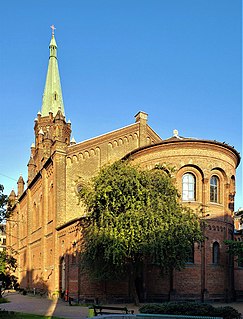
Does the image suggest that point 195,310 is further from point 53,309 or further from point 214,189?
point 214,189

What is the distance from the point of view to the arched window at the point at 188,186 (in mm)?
28781

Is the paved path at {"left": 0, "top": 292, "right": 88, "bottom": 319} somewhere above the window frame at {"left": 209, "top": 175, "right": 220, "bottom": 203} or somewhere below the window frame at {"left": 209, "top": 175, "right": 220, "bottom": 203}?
below

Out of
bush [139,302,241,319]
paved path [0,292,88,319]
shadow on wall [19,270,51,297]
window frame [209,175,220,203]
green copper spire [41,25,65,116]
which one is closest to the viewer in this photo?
bush [139,302,241,319]

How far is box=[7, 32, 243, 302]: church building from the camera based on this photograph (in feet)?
90.5

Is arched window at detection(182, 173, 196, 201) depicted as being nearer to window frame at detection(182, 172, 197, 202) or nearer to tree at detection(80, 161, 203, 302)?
window frame at detection(182, 172, 197, 202)

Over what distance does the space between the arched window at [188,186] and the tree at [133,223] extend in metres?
4.22

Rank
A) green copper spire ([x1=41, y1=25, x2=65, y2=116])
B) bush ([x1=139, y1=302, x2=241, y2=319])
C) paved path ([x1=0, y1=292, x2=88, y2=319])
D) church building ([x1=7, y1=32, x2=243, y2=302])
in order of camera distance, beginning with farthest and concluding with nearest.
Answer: green copper spire ([x1=41, y1=25, x2=65, y2=116]), church building ([x1=7, y1=32, x2=243, y2=302]), paved path ([x1=0, y1=292, x2=88, y2=319]), bush ([x1=139, y1=302, x2=241, y2=319])

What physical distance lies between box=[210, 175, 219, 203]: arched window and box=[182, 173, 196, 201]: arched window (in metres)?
1.49

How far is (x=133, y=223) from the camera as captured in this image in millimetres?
22312

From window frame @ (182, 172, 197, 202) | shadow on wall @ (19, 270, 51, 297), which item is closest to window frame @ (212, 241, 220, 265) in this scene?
window frame @ (182, 172, 197, 202)

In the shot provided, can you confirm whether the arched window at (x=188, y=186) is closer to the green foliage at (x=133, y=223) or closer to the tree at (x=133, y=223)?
the tree at (x=133, y=223)

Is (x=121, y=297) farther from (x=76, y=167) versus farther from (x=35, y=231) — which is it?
(x=35, y=231)

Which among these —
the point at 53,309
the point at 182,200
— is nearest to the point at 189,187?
the point at 182,200

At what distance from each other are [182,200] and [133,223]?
23.9 feet
